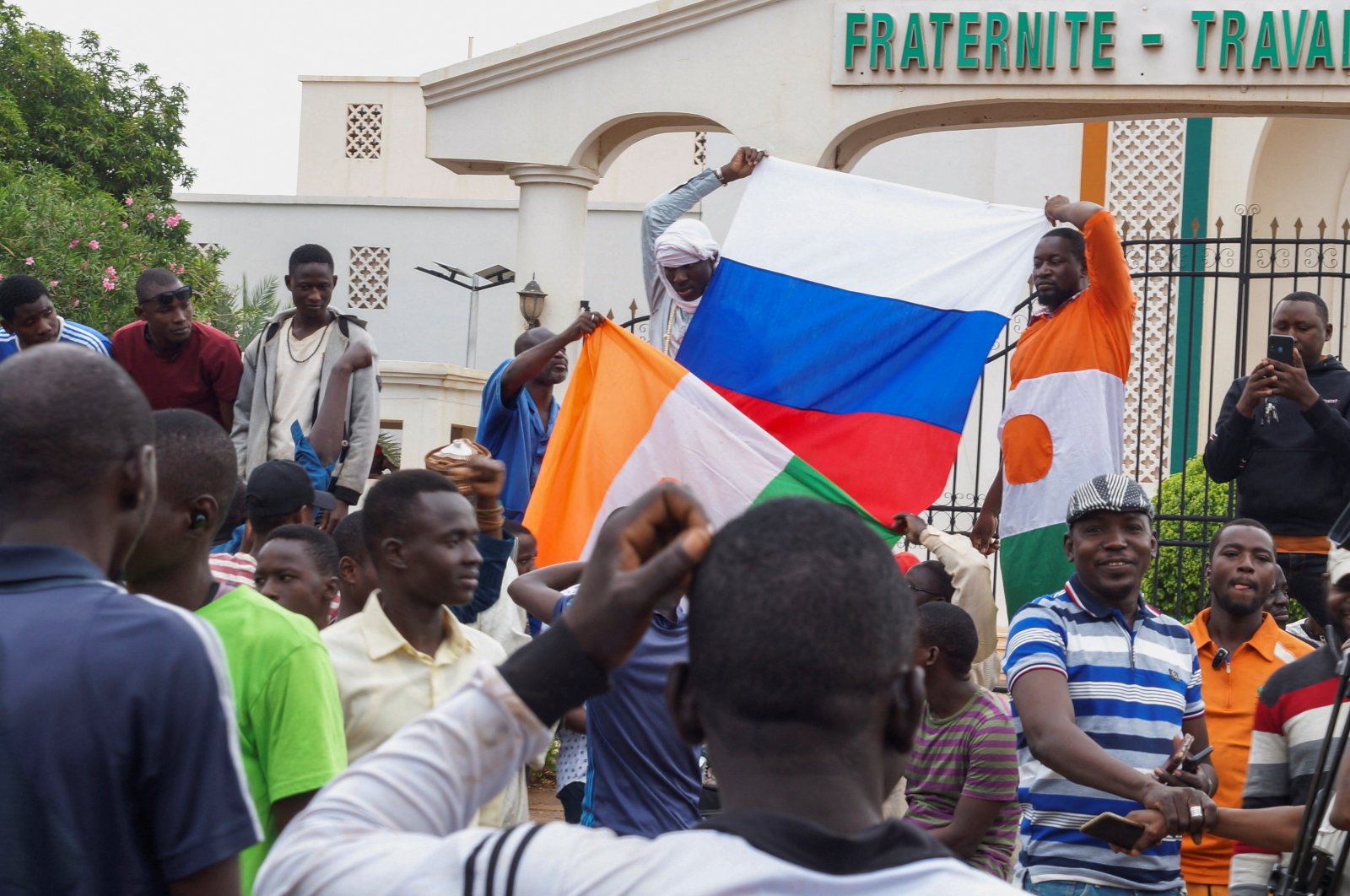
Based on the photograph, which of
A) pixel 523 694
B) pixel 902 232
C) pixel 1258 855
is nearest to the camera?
pixel 523 694

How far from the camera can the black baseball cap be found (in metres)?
5.61

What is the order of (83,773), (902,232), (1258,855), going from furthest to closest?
(902,232) → (1258,855) → (83,773)

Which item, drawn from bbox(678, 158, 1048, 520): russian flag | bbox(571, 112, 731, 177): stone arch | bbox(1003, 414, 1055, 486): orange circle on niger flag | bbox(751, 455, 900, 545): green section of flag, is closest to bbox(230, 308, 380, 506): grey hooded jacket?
bbox(678, 158, 1048, 520): russian flag

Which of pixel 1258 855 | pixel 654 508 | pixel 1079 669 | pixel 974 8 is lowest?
pixel 1258 855

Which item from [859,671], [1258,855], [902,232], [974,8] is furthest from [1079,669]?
[974,8]

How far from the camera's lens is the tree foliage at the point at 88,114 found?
23469 mm

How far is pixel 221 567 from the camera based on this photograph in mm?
4613

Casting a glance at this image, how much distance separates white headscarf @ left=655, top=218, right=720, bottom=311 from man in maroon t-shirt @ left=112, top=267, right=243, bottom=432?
2041 mm

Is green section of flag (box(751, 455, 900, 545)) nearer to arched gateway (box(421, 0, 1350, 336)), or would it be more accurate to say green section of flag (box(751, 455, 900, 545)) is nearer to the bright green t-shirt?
the bright green t-shirt

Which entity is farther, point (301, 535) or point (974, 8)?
point (974, 8)

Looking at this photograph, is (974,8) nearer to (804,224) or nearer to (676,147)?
(804,224)

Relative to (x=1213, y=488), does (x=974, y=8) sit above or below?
above

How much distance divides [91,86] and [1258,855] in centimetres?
2328

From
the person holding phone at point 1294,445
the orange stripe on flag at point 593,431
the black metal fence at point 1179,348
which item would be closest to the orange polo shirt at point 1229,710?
the person holding phone at point 1294,445
